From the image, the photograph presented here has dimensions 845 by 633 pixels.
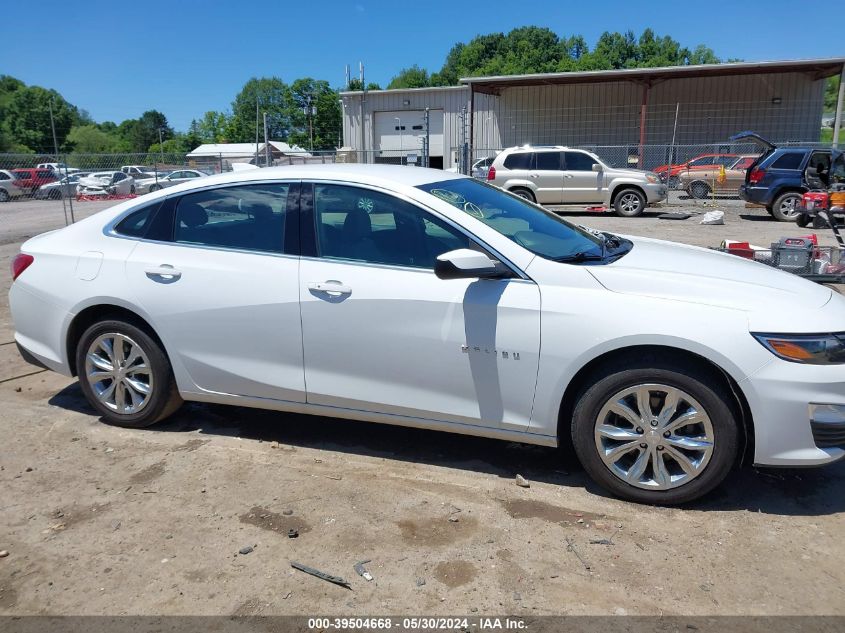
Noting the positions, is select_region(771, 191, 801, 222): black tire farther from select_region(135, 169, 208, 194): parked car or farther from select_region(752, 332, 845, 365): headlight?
select_region(135, 169, 208, 194): parked car

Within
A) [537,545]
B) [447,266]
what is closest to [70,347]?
[447,266]

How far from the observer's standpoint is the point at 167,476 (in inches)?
151

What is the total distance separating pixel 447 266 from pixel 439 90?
1368 inches

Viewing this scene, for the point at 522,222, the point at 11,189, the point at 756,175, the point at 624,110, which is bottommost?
the point at 11,189

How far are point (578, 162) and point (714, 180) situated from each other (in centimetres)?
779

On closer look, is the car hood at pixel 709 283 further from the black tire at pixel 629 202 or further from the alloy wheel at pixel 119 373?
the black tire at pixel 629 202

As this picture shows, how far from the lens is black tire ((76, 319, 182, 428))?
13.9 feet

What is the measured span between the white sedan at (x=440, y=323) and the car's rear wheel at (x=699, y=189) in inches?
832

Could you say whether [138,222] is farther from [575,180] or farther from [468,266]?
[575,180]

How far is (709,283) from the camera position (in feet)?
11.2

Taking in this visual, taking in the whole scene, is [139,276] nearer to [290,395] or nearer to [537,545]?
[290,395]

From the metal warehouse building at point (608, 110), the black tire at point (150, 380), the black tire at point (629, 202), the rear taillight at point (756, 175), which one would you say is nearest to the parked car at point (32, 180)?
the metal warehouse building at point (608, 110)

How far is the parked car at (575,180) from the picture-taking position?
1822 cm

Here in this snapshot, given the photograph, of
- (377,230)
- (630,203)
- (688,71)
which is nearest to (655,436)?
(377,230)
